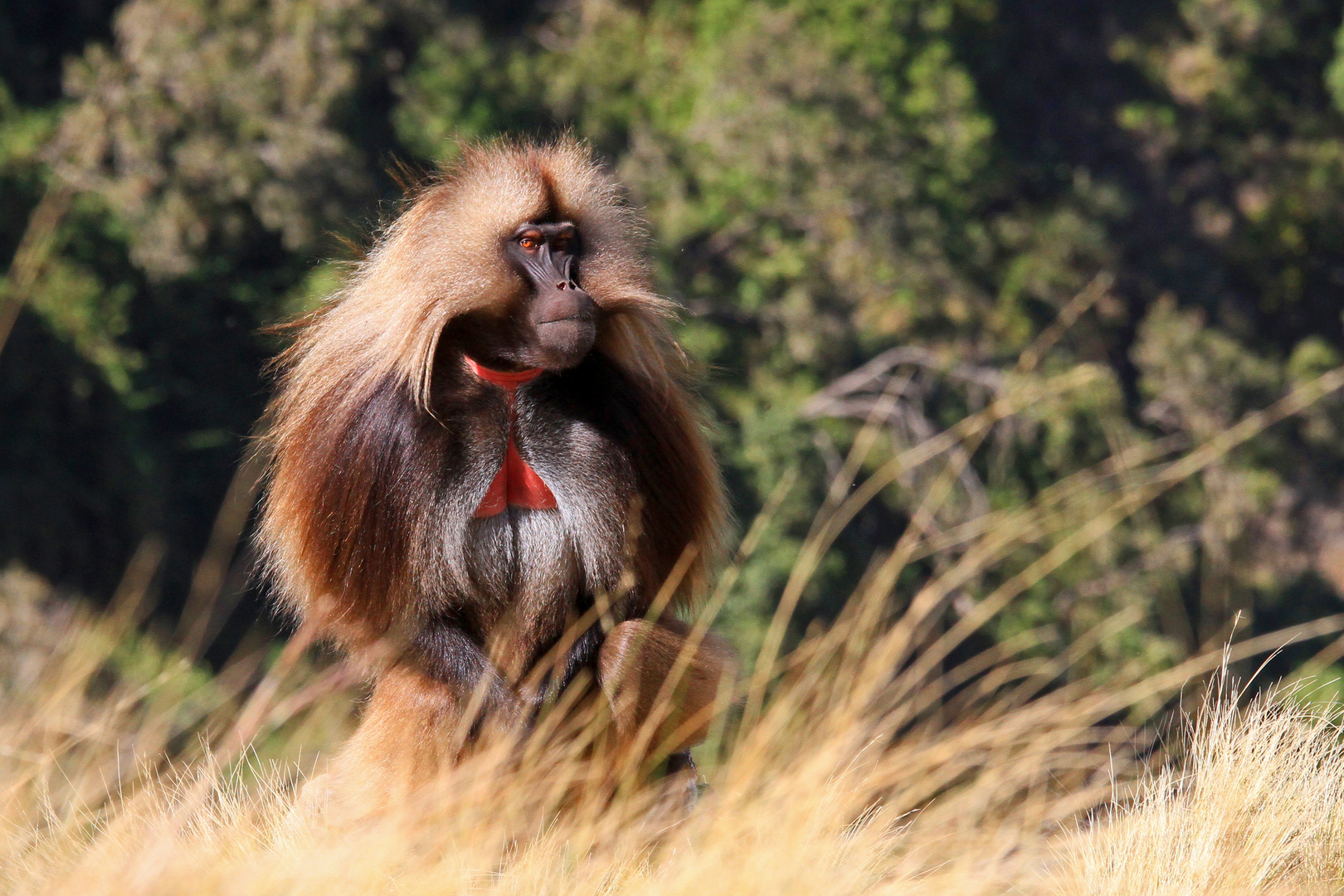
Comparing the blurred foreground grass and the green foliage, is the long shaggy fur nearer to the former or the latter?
the blurred foreground grass

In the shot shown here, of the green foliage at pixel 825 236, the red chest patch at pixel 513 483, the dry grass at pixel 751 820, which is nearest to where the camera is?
the dry grass at pixel 751 820

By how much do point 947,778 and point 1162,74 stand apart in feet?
64.1

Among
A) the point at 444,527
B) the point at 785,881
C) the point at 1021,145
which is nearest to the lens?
the point at 785,881

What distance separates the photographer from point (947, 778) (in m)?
2.98

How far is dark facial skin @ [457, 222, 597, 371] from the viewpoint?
3.55 m

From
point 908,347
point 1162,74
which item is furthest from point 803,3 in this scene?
point 1162,74

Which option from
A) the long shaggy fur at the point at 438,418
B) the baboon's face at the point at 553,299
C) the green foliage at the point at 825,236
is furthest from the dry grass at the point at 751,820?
the green foliage at the point at 825,236

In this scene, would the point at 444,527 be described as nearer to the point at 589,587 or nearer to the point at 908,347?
the point at 589,587

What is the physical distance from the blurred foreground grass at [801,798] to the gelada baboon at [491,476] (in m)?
0.18

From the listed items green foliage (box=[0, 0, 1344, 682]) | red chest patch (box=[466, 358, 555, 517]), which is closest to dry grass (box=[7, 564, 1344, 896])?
red chest patch (box=[466, 358, 555, 517])

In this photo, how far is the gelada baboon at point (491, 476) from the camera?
3.60m

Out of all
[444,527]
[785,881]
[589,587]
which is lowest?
[785,881]

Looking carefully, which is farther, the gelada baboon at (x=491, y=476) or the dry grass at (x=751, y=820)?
the gelada baboon at (x=491, y=476)

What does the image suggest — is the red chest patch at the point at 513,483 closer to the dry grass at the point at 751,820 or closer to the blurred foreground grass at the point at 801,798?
the blurred foreground grass at the point at 801,798
